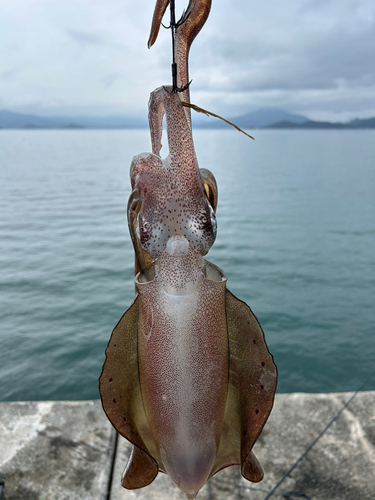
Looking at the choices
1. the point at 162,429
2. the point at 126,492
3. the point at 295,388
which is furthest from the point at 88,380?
the point at 162,429

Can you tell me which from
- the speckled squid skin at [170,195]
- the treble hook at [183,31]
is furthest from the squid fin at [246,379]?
the treble hook at [183,31]

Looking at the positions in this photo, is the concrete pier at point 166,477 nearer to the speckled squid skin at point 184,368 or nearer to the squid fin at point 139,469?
the squid fin at point 139,469

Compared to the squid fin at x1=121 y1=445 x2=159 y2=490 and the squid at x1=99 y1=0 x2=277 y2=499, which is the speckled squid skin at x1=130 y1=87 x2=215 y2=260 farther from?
the squid fin at x1=121 y1=445 x2=159 y2=490

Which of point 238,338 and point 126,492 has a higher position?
point 238,338

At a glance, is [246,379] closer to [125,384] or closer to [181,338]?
[181,338]

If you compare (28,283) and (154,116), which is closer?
(154,116)

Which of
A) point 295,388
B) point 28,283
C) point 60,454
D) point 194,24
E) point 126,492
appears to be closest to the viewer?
Answer: point 194,24

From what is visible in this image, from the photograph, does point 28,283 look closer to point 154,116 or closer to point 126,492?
point 126,492

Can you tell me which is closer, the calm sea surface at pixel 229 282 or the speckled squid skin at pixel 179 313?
the speckled squid skin at pixel 179 313
